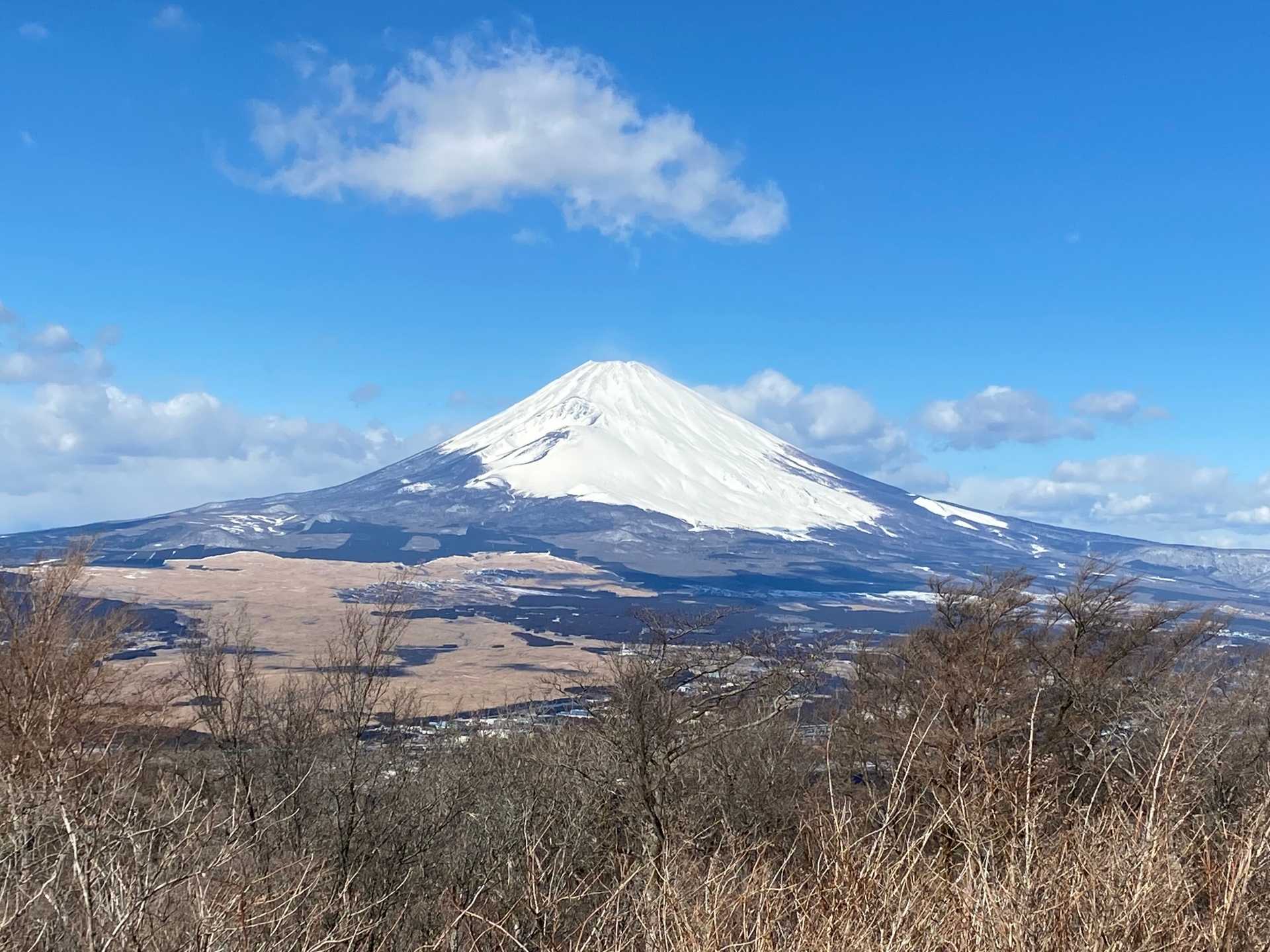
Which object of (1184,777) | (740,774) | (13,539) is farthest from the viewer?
(13,539)

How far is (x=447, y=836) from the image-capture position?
18.6 meters

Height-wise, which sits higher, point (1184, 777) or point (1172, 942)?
point (1184, 777)

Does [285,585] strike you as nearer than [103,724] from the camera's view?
No

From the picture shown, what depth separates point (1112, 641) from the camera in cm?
2505

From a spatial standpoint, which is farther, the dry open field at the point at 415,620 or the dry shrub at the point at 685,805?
the dry open field at the point at 415,620

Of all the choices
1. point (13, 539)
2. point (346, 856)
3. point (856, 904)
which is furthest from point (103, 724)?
point (13, 539)

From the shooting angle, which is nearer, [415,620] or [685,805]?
[685,805]

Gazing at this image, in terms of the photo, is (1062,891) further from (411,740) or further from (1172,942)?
(411,740)

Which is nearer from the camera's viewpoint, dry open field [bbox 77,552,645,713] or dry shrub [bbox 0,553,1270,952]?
dry shrub [bbox 0,553,1270,952]

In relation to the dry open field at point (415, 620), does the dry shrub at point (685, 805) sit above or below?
above

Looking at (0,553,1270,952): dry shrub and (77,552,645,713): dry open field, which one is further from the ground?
(0,553,1270,952): dry shrub

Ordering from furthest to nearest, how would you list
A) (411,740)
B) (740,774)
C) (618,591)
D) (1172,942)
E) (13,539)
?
(13,539), (618,591), (411,740), (740,774), (1172,942)

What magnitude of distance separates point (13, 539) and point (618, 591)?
13217 cm

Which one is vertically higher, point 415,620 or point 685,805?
point 685,805
